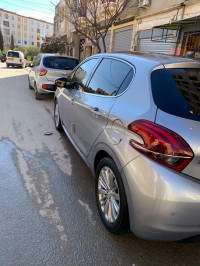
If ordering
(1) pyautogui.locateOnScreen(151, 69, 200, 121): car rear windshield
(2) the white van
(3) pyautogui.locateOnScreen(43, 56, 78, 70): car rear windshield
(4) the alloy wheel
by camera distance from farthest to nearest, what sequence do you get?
(2) the white van → (3) pyautogui.locateOnScreen(43, 56, 78, 70): car rear windshield → (4) the alloy wheel → (1) pyautogui.locateOnScreen(151, 69, 200, 121): car rear windshield

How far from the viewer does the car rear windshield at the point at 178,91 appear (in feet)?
5.68

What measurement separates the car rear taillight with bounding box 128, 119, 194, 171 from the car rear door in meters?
0.65

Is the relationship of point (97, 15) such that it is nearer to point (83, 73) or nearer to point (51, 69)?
point (51, 69)

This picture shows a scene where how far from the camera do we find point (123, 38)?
46.8ft

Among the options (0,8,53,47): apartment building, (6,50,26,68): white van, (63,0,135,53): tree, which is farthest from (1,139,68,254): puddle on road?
(0,8,53,47): apartment building

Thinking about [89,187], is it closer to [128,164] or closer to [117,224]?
[117,224]

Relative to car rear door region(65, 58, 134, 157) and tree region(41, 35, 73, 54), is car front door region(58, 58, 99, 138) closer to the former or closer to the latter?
car rear door region(65, 58, 134, 157)

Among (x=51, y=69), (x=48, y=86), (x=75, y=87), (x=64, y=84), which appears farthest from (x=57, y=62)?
(x=75, y=87)

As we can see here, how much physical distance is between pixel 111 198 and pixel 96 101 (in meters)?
1.10

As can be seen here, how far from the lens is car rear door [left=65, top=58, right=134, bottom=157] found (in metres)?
2.40

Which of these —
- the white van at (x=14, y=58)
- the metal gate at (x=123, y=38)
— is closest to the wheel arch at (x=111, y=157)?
the metal gate at (x=123, y=38)

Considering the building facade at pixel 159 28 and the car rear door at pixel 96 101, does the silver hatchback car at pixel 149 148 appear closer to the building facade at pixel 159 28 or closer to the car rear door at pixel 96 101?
the car rear door at pixel 96 101

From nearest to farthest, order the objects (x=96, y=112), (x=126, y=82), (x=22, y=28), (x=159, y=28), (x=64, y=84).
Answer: (x=126, y=82) < (x=96, y=112) < (x=64, y=84) < (x=159, y=28) < (x=22, y=28)

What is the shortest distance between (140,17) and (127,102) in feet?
38.0
